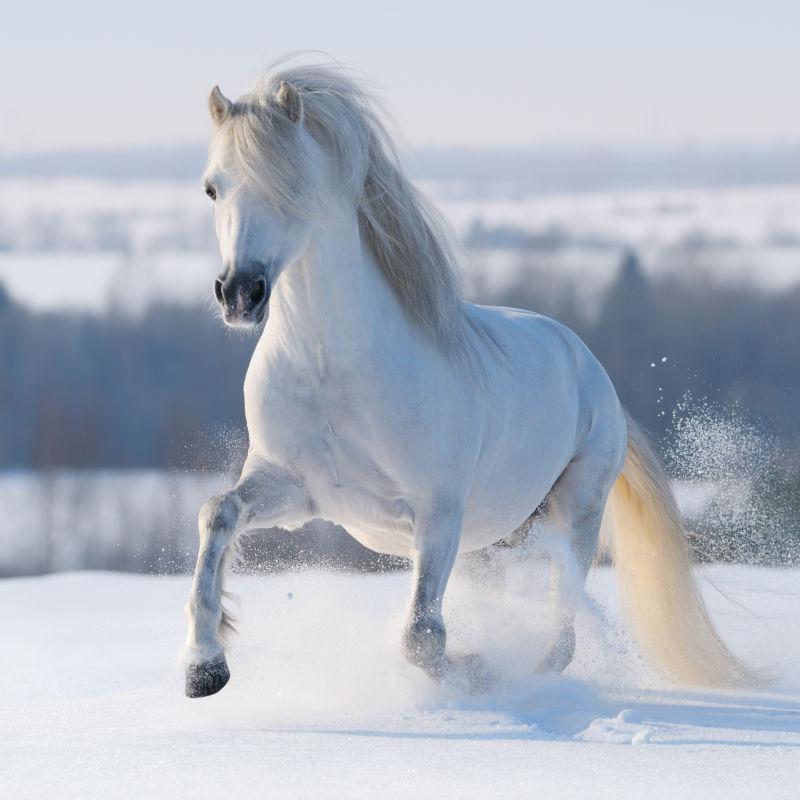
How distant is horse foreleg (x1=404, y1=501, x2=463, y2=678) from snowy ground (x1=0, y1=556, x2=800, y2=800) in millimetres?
110

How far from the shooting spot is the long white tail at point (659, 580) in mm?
5270

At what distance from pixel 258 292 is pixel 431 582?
39.7 inches

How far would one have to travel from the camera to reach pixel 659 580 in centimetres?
548

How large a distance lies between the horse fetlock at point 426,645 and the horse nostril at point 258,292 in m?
1.04

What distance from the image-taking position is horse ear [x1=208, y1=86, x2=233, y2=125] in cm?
385

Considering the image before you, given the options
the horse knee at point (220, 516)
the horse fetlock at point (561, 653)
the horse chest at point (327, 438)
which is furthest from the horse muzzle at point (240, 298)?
the horse fetlock at point (561, 653)

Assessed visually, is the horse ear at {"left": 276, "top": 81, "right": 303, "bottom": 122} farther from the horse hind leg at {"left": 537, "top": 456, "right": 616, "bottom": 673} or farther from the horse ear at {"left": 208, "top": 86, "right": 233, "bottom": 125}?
the horse hind leg at {"left": 537, "top": 456, "right": 616, "bottom": 673}

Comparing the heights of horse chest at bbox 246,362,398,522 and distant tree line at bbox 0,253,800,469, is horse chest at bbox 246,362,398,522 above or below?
above

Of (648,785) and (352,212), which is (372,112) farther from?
(648,785)

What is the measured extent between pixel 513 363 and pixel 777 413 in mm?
2450

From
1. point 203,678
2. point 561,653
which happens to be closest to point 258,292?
point 203,678

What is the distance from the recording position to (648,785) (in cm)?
314

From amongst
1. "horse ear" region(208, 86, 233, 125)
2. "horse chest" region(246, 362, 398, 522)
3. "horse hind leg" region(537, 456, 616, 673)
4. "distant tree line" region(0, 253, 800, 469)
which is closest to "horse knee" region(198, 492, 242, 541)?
"horse chest" region(246, 362, 398, 522)

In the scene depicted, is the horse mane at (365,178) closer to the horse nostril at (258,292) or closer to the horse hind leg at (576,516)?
the horse nostril at (258,292)
